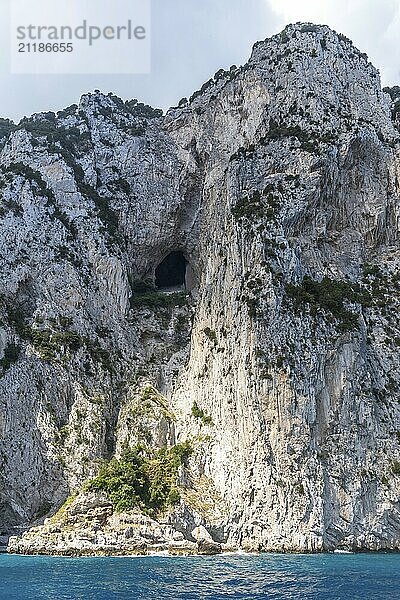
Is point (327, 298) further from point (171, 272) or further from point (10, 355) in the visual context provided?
point (171, 272)

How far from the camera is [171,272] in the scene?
77125 millimetres

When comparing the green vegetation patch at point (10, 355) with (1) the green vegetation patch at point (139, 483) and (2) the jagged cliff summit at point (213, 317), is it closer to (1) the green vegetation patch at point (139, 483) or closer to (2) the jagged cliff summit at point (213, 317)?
(2) the jagged cliff summit at point (213, 317)

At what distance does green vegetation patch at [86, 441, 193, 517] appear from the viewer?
47.1 meters

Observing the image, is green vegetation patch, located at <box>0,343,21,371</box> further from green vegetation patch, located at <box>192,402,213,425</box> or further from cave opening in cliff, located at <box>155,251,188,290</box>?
cave opening in cliff, located at <box>155,251,188,290</box>

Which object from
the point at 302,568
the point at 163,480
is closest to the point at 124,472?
the point at 163,480

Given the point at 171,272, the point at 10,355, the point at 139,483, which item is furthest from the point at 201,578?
the point at 171,272

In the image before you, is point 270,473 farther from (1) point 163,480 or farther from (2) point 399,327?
(2) point 399,327

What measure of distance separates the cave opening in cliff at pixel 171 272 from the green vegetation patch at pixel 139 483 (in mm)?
28718

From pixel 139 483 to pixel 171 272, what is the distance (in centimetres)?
3314

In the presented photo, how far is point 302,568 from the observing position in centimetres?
3678

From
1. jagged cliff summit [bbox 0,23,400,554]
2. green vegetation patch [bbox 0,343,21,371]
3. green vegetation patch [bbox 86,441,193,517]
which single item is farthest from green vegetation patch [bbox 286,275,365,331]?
green vegetation patch [bbox 0,343,21,371]

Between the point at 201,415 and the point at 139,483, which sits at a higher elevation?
the point at 201,415

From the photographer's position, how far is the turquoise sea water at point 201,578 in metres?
27.8

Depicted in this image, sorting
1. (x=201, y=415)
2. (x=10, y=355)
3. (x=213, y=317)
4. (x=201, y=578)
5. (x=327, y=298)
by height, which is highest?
(x=327, y=298)
